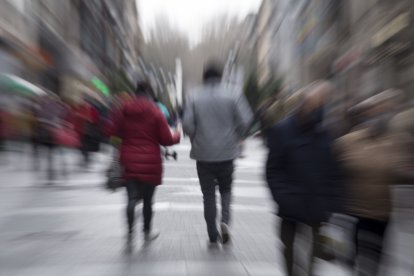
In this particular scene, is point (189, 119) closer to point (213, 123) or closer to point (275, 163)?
point (213, 123)

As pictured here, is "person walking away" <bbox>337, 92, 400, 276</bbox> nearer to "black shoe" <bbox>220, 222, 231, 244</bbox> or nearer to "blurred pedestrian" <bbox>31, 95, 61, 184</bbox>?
"black shoe" <bbox>220, 222, 231, 244</bbox>

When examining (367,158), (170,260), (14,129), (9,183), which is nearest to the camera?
(367,158)

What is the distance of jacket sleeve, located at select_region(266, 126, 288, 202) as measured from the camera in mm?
3617

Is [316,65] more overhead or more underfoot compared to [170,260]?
more overhead

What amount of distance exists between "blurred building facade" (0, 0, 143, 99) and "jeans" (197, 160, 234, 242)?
1219 centimetres

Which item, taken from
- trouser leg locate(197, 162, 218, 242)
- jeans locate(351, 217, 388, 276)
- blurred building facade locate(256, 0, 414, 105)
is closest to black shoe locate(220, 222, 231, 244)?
trouser leg locate(197, 162, 218, 242)

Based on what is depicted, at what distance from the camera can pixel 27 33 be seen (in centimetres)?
2338

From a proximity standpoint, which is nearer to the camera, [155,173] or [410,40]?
[155,173]

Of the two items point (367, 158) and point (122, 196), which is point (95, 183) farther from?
point (367, 158)

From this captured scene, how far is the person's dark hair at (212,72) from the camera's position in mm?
5730

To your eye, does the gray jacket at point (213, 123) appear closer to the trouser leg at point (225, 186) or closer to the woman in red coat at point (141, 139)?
the trouser leg at point (225, 186)

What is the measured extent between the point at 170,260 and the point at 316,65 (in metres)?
26.5

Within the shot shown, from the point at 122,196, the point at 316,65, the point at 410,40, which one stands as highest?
the point at 316,65

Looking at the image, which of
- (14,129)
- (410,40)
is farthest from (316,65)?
(14,129)
